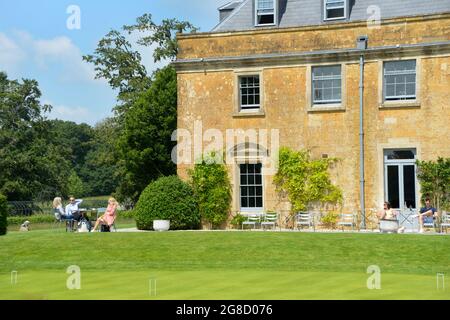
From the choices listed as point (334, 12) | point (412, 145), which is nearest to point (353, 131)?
point (412, 145)

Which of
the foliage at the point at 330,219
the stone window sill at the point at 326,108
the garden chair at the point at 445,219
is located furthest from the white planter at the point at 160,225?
the garden chair at the point at 445,219

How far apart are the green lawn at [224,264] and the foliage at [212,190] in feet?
17.1

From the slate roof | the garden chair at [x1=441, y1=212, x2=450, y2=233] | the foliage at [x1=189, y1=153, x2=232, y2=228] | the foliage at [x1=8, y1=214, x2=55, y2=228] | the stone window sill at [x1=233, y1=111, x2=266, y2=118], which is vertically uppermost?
the slate roof

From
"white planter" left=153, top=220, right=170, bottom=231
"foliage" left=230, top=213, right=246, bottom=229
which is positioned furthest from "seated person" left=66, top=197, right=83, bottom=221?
"foliage" left=230, top=213, right=246, bottom=229

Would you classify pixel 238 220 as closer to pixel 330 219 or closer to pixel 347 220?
pixel 330 219

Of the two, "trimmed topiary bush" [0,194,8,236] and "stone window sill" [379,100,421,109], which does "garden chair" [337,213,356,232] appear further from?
"trimmed topiary bush" [0,194,8,236]

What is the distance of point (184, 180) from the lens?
31.5m

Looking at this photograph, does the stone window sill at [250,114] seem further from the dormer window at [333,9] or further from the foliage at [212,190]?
the dormer window at [333,9]

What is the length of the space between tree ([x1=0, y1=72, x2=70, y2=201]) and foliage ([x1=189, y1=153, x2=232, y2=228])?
99.8 feet

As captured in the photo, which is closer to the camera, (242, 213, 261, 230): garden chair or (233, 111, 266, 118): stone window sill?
(242, 213, 261, 230): garden chair

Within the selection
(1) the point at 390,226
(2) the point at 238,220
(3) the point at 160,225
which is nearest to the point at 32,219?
(3) the point at 160,225

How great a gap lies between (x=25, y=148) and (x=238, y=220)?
120 feet

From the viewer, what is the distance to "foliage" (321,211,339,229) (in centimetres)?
2920
